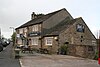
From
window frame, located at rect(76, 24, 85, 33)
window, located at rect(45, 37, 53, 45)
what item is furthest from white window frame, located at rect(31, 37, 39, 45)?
window frame, located at rect(76, 24, 85, 33)

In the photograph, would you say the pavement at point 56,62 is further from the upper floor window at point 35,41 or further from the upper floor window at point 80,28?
the upper floor window at point 35,41

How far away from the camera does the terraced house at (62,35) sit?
33.7 m

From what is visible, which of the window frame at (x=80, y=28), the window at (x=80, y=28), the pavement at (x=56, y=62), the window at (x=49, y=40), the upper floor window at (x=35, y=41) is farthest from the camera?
the upper floor window at (x=35, y=41)

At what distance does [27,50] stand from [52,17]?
1169 cm

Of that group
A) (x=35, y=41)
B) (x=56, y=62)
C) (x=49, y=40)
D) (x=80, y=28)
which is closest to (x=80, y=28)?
(x=80, y=28)

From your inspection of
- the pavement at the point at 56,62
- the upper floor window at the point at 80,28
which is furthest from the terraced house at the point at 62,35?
the pavement at the point at 56,62

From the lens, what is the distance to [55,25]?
44750 mm

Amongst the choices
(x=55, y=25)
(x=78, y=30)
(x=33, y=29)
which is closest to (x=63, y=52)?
(x=78, y=30)

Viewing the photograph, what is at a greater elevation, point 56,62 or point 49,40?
point 49,40

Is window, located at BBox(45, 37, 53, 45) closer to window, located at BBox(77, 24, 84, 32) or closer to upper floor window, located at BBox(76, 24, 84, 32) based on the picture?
upper floor window, located at BBox(76, 24, 84, 32)

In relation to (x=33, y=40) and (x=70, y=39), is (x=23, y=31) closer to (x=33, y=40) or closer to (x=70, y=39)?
(x=33, y=40)

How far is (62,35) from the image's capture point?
37.8m

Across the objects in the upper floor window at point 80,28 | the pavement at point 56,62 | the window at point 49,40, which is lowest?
the pavement at point 56,62

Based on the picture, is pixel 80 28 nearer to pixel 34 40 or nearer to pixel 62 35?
pixel 62 35
